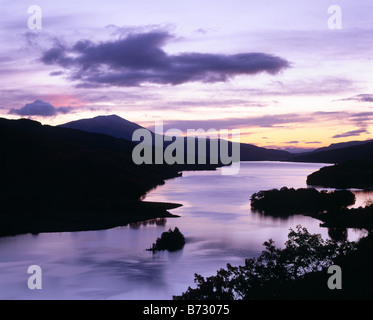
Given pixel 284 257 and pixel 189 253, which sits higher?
pixel 284 257

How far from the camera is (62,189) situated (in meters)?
113

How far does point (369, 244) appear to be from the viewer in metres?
27.8

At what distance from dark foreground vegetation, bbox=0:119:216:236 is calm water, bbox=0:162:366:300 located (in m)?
8.15

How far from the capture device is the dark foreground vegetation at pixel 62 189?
7838 centimetres

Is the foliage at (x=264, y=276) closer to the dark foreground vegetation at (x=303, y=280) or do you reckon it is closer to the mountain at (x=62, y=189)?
the dark foreground vegetation at (x=303, y=280)

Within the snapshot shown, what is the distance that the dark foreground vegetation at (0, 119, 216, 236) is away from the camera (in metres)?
78.4

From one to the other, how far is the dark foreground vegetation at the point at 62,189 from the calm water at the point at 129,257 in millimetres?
8148

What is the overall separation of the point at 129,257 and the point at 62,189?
65.8m

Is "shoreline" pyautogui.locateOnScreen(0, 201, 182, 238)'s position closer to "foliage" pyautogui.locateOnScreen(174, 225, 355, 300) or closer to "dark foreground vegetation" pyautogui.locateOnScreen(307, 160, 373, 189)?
"foliage" pyautogui.locateOnScreen(174, 225, 355, 300)

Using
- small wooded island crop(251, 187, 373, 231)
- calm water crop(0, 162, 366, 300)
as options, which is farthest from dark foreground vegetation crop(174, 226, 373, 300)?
small wooded island crop(251, 187, 373, 231)
